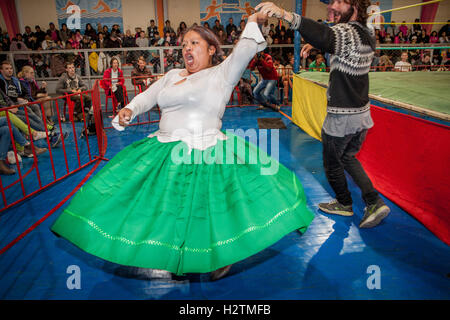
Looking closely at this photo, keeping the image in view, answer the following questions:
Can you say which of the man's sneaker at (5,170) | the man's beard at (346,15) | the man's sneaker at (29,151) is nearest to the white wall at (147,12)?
the man's sneaker at (29,151)

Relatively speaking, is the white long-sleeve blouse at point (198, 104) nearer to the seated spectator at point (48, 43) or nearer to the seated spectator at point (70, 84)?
the seated spectator at point (70, 84)

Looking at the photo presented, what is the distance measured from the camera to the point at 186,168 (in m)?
1.77

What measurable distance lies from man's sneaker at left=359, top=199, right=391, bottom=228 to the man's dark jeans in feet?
0.14

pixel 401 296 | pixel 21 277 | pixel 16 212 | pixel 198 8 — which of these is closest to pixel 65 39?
pixel 198 8

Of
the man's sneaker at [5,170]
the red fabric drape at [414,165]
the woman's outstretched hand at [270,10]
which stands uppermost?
the woman's outstretched hand at [270,10]

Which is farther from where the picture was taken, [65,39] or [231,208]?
[65,39]

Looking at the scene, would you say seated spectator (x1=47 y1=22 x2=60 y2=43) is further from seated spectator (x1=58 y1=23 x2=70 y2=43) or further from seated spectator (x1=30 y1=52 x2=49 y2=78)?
seated spectator (x1=30 y1=52 x2=49 y2=78)

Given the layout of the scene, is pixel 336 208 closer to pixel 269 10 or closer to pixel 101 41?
pixel 269 10

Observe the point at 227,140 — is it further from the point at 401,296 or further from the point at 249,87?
the point at 249,87

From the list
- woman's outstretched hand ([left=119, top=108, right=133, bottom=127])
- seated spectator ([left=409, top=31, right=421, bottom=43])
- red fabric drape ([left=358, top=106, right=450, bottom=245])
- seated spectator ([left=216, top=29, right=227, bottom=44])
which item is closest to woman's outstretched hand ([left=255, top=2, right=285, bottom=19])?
woman's outstretched hand ([left=119, top=108, right=133, bottom=127])

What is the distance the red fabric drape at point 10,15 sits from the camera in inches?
540

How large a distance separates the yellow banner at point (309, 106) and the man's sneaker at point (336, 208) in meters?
2.15

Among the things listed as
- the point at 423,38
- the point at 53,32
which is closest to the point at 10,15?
the point at 53,32
